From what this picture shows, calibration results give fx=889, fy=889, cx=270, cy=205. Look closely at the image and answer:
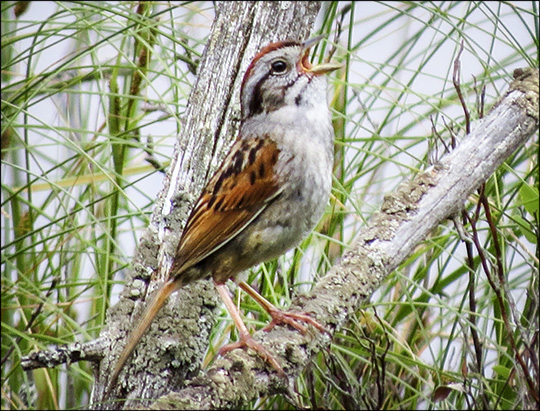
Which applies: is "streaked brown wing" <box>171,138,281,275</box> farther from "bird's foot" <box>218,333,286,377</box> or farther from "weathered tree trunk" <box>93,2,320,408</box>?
"bird's foot" <box>218,333,286,377</box>

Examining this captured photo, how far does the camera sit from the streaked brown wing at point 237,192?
2.84 metres

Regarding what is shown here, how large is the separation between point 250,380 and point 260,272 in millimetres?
1189

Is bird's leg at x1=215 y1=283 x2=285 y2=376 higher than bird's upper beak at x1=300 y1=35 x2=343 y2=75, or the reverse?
bird's upper beak at x1=300 y1=35 x2=343 y2=75

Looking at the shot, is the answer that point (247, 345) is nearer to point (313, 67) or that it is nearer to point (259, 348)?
point (259, 348)

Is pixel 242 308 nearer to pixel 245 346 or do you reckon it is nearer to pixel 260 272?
pixel 260 272

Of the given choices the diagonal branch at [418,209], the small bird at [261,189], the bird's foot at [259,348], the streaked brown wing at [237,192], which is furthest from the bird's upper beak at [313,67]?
the bird's foot at [259,348]

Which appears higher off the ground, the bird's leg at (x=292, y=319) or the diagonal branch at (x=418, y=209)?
the diagonal branch at (x=418, y=209)

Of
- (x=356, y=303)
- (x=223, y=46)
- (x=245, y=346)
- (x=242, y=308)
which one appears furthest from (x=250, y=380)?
(x=223, y=46)

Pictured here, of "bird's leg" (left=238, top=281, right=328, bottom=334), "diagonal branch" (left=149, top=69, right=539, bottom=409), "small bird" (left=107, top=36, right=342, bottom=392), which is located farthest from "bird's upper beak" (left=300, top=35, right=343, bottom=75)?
"bird's leg" (left=238, top=281, right=328, bottom=334)

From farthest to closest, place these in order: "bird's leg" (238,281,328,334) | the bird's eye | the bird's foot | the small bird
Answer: the bird's eye
the small bird
"bird's leg" (238,281,328,334)
the bird's foot

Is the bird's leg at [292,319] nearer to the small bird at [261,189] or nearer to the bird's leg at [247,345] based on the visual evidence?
the small bird at [261,189]

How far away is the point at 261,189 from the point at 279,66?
0.42 meters

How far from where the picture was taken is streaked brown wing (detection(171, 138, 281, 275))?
2844 millimetres

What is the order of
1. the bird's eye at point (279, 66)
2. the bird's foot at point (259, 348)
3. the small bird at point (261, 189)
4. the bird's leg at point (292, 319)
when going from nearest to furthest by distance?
the bird's foot at point (259, 348) → the bird's leg at point (292, 319) → the small bird at point (261, 189) → the bird's eye at point (279, 66)
